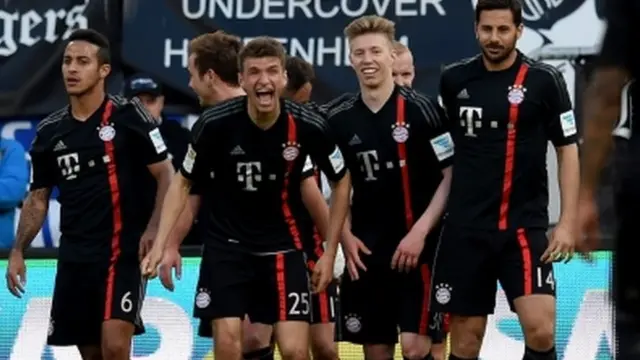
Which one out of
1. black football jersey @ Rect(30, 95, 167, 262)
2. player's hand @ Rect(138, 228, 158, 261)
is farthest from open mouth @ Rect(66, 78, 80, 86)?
player's hand @ Rect(138, 228, 158, 261)

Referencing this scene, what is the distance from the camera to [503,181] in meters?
8.98

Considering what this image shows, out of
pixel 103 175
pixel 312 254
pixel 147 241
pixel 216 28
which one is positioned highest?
pixel 216 28

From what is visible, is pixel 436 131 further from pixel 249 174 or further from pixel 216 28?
pixel 216 28

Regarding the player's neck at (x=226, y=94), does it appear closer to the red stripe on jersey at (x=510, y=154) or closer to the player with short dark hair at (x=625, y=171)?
the red stripe on jersey at (x=510, y=154)

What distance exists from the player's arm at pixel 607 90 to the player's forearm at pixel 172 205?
3.56 metres

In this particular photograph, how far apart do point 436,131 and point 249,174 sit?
103 centimetres

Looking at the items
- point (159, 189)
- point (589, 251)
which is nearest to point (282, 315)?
point (159, 189)

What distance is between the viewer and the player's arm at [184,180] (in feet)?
30.1

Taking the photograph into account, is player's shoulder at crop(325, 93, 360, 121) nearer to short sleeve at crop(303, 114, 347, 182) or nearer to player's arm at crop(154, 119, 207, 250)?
short sleeve at crop(303, 114, 347, 182)

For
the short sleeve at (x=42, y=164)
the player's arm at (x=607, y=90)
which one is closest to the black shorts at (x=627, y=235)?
the player's arm at (x=607, y=90)

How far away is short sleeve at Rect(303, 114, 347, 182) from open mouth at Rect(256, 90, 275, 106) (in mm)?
300

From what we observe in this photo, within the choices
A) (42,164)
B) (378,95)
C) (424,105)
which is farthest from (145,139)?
(424,105)

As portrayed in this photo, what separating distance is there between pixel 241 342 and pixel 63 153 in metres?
1.60

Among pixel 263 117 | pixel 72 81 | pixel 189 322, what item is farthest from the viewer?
pixel 189 322
